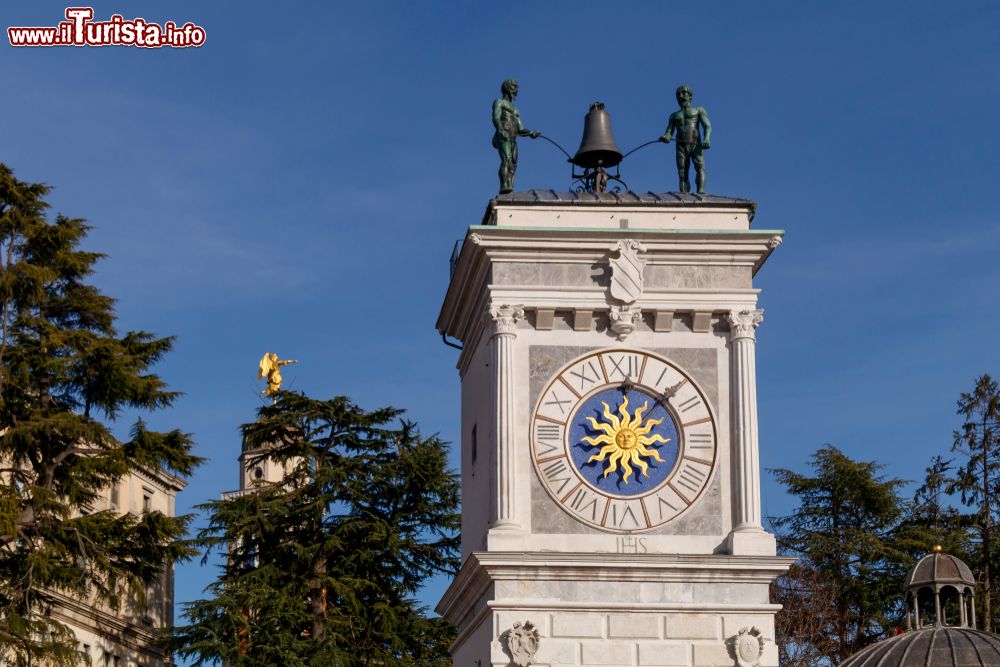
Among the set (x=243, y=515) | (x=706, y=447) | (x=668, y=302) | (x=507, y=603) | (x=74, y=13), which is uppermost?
(x=74, y=13)

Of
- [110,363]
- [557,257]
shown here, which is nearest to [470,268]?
[557,257]

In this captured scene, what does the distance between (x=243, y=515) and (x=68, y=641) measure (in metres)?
11.2

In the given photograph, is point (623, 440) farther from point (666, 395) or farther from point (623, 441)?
point (666, 395)

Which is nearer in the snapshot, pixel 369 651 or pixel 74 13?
pixel 74 13

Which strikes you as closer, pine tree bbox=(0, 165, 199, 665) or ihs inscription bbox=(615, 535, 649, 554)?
ihs inscription bbox=(615, 535, 649, 554)

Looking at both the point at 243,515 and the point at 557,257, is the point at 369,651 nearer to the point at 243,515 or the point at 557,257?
the point at 243,515

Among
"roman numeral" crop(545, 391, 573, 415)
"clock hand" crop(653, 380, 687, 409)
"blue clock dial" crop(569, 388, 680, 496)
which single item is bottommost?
"blue clock dial" crop(569, 388, 680, 496)

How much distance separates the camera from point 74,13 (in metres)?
35.3

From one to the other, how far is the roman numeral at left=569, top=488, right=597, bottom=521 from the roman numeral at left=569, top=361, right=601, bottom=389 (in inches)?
55.0

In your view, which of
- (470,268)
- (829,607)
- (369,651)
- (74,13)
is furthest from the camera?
(829,607)

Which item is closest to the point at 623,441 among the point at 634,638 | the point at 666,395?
the point at 666,395

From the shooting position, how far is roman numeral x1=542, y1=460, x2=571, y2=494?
27328 mm

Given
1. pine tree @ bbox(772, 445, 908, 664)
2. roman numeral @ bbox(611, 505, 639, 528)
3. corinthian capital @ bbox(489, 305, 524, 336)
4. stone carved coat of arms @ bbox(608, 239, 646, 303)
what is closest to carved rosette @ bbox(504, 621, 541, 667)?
roman numeral @ bbox(611, 505, 639, 528)

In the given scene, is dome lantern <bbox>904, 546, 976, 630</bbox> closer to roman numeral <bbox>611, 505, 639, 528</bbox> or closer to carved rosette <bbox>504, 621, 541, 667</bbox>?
roman numeral <bbox>611, 505, 639, 528</bbox>
